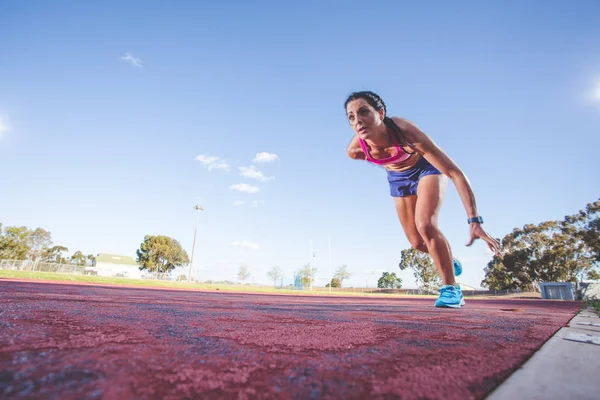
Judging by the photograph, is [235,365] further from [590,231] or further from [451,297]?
[590,231]

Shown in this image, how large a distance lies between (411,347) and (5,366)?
1.07 m

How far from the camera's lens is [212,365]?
0.72 metres

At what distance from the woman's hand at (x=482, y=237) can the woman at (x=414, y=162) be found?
25cm

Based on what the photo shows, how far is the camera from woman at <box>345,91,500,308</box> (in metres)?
2.67

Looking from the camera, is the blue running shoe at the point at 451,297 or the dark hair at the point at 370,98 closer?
the dark hair at the point at 370,98

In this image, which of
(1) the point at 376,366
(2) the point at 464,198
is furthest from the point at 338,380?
(2) the point at 464,198

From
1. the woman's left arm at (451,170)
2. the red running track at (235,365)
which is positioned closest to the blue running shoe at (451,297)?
the woman's left arm at (451,170)

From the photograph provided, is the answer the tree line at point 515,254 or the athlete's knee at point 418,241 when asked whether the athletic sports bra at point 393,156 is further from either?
the tree line at point 515,254

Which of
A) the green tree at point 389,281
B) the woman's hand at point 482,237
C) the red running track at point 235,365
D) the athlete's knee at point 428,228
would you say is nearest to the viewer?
the red running track at point 235,365

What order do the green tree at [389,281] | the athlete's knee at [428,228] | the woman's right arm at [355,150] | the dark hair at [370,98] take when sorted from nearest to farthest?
the dark hair at [370,98], the athlete's knee at [428,228], the woman's right arm at [355,150], the green tree at [389,281]

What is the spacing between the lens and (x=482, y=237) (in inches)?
86.0

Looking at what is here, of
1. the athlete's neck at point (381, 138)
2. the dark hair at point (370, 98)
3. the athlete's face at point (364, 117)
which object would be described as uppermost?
the dark hair at point (370, 98)

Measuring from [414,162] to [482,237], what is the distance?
4.65 feet

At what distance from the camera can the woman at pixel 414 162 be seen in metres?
2.67
